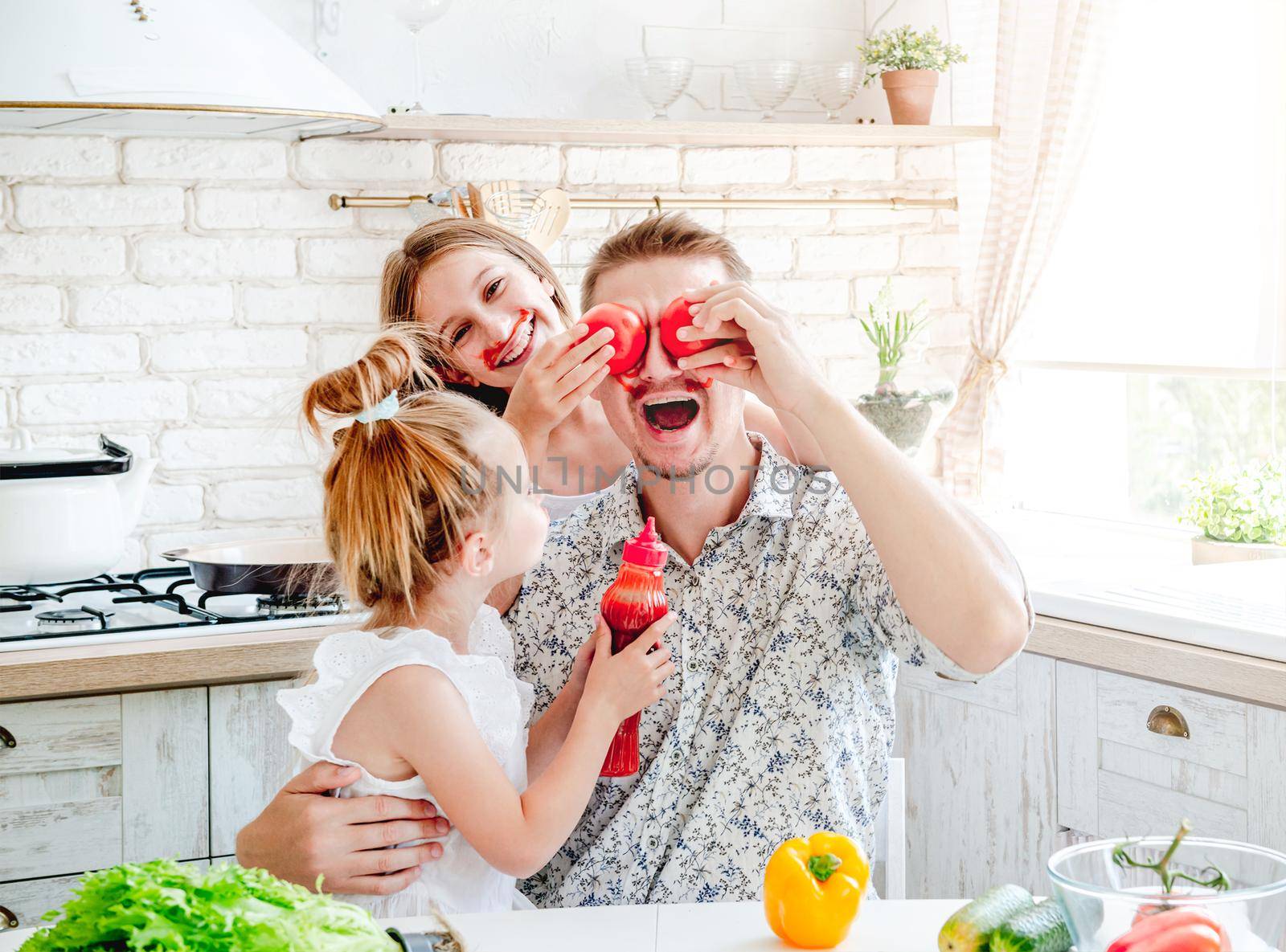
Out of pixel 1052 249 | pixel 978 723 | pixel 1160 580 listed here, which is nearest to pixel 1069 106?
pixel 1052 249

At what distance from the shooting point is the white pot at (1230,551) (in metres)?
2.33

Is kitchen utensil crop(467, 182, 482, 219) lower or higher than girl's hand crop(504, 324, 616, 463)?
higher

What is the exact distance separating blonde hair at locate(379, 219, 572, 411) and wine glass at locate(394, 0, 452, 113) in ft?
2.36

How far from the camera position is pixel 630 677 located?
145 centimetres

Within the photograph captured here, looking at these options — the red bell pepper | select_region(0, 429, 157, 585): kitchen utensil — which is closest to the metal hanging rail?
select_region(0, 429, 157, 585): kitchen utensil

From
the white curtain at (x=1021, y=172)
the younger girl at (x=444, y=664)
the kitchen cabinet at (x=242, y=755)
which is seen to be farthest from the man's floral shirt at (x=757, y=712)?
the white curtain at (x=1021, y=172)

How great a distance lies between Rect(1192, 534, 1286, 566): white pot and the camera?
7.65ft

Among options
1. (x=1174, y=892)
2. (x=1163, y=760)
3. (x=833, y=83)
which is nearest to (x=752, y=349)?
(x=1174, y=892)

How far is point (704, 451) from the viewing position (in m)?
1.63

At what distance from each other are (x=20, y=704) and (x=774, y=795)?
45.5 inches

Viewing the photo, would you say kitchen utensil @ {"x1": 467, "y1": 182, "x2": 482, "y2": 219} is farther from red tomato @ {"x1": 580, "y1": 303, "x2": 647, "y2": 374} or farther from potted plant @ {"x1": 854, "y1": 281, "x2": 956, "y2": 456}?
red tomato @ {"x1": 580, "y1": 303, "x2": 647, "y2": 374}

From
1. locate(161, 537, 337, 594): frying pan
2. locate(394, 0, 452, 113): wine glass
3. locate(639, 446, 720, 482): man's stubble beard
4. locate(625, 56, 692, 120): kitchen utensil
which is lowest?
locate(161, 537, 337, 594): frying pan

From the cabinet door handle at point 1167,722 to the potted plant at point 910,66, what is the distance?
1.73 meters

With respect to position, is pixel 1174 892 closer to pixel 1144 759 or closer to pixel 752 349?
pixel 752 349
